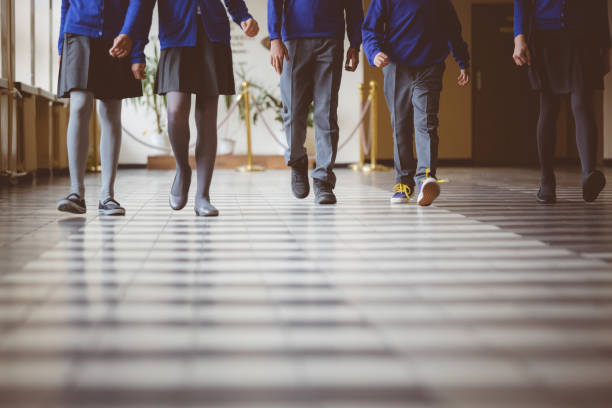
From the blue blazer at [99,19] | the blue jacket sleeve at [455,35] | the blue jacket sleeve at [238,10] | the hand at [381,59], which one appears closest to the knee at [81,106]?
the blue blazer at [99,19]

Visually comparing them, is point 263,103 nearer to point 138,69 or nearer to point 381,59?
point 381,59

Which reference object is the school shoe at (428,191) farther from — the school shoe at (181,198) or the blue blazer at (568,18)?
the school shoe at (181,198)

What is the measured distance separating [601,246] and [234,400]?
1561 millimetres

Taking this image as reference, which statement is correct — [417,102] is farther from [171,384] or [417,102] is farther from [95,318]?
[171,384]

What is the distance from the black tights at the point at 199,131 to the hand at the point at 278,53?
0.68m

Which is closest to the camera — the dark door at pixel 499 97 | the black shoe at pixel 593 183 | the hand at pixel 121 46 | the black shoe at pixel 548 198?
the hand at pixel 121 46

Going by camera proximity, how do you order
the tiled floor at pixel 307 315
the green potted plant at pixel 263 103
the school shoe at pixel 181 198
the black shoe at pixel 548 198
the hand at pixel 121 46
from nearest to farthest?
the tiled floor at pixel 307 315, the hand at pixel 121 46, the school shoe at pixel 181 198, the black shoe at pixel 548 198, the green potted plant at pixel 263 103

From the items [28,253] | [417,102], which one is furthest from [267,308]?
[417,102]

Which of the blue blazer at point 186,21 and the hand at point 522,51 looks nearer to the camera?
the blue blazer at point 186,21

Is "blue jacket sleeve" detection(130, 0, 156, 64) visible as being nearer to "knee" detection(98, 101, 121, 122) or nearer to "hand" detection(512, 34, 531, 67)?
"knee" detection(98, 101, 121, 122)

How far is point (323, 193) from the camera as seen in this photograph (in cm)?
365

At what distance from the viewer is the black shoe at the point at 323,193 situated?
362 centimetres

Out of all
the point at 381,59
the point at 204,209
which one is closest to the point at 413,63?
the point at 381,59

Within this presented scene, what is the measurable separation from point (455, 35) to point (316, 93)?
2.49 feet
